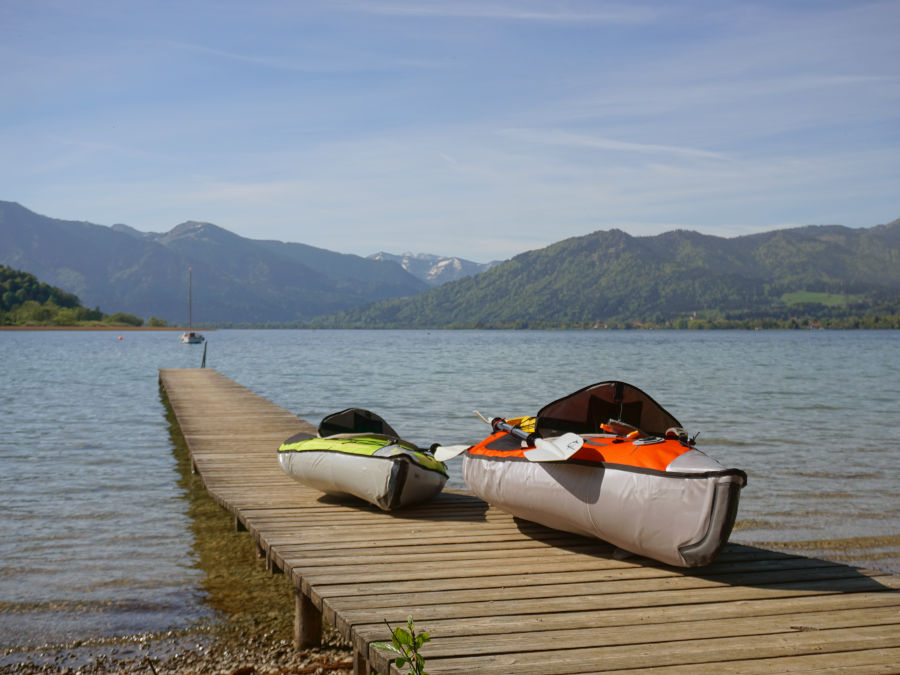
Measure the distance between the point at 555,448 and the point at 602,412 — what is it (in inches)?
38.5

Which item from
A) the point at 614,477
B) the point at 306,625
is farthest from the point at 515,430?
the point at 306,625

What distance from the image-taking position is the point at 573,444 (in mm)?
5316

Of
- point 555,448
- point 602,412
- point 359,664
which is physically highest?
point 602,412

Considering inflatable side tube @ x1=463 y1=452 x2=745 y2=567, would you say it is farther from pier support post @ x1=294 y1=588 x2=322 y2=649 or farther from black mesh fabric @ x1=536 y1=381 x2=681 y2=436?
pier support post @ x1=294 y1=588 x2=322 y2=649

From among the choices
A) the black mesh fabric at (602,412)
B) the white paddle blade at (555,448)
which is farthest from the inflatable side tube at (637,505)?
the black mesh fabric at (602,412)

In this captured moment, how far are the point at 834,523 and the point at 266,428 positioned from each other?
8888 millimetres

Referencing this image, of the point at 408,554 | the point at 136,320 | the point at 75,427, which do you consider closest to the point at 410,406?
the point at 75,427

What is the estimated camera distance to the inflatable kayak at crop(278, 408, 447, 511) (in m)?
6.64

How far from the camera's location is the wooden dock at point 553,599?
3.76 meters

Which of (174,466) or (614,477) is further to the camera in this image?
(174,466)

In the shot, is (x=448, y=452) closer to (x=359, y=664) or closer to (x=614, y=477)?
(x=614, y=477)

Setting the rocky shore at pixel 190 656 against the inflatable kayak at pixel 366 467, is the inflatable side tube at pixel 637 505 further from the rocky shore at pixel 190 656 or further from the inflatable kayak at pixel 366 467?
the rocky shore at pixel 190 656

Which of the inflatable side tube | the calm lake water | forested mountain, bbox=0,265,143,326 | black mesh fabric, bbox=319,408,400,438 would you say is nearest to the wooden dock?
the inflatable side tube

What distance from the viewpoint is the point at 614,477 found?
5.04 metres
